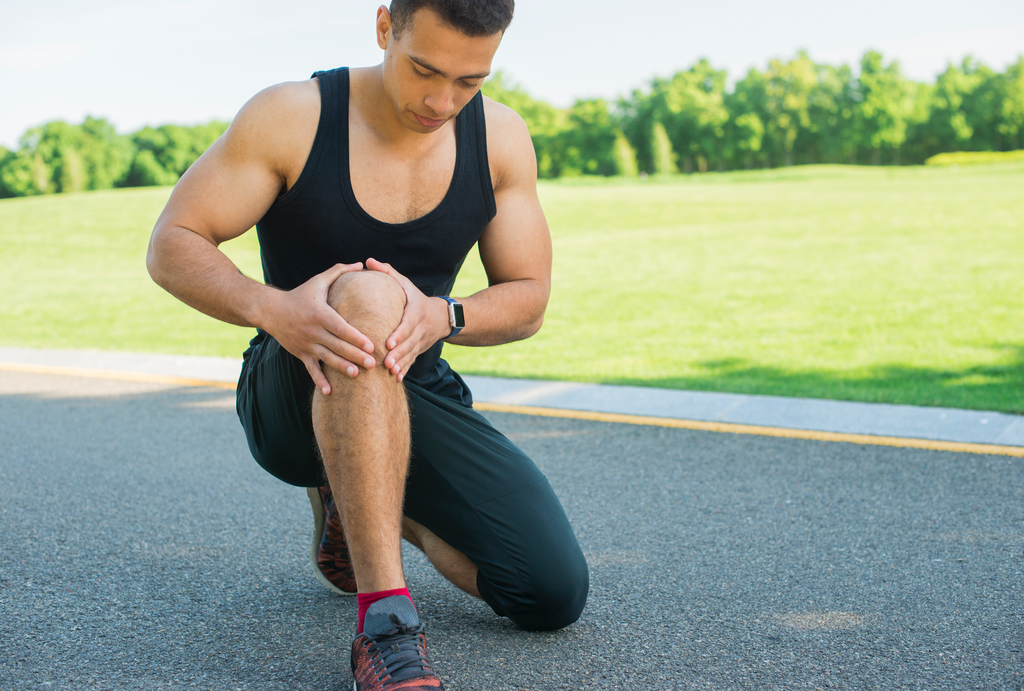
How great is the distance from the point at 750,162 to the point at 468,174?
106208 mm

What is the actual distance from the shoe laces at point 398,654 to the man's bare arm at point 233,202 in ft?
2.60

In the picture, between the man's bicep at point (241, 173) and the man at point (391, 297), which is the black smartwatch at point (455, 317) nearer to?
the man at point (391, 297)

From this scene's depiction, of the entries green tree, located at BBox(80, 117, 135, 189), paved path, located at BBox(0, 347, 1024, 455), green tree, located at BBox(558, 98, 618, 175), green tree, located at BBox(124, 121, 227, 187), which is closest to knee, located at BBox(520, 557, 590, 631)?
paved path, located at BBox(0, 347, 1024, 455)

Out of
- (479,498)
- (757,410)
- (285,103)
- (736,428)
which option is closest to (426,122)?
(285,103)

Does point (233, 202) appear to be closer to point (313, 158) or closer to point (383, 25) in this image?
point (313, 158)

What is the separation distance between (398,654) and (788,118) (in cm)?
10607

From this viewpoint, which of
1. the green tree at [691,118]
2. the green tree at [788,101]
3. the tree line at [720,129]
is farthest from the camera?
the green tree at [691,118]

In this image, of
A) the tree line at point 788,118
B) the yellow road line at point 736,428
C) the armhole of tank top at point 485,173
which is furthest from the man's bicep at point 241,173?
the tree line at point 788,118

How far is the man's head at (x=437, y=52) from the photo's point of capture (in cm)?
230

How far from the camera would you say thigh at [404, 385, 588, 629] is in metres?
2.45

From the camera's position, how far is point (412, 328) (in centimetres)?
215

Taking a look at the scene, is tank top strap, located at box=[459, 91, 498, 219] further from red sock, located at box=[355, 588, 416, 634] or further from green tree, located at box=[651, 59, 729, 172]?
green tree, located at box=[651, 59, 729, 172]

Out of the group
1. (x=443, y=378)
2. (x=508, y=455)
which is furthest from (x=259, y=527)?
(x=508, y=455)

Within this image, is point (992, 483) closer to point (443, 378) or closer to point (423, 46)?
point (443, 378)
